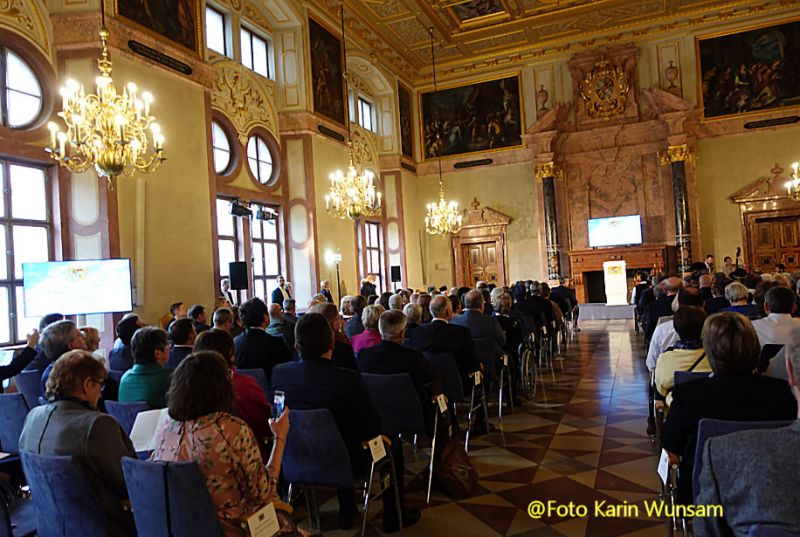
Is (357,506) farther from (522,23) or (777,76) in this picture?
(777,76)

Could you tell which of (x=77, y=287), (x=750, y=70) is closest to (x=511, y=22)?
(x=750, y=70)

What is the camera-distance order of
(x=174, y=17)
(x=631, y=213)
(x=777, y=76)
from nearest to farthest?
(x=174, y=17), (x=777, y=76), (x=631, y=213)

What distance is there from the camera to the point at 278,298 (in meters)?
10.6

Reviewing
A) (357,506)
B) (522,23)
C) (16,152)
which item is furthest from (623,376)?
(522,23)

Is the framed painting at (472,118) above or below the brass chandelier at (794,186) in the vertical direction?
above

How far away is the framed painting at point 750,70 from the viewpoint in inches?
585

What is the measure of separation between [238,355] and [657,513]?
3.09 m

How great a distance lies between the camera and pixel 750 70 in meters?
15.2

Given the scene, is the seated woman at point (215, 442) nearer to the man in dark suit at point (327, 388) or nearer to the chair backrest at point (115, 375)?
the man in dark suit at point (327, 388)

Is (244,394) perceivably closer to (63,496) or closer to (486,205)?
(63,496)

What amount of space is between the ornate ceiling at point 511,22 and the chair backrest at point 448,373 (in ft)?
35.5

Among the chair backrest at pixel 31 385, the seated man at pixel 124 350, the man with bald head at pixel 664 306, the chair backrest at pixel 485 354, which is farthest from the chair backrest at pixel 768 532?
the man with bald head at pixel 664 306

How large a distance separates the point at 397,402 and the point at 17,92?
21.5 ft

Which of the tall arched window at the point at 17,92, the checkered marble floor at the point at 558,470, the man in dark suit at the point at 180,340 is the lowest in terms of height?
the checkered marble floor at the point at 558,470
